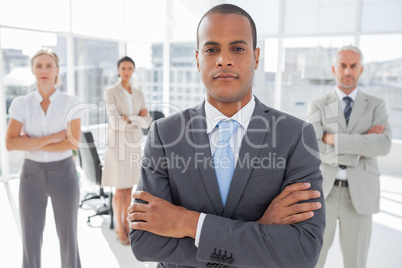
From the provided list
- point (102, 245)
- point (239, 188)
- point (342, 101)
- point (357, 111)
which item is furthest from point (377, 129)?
point (102, 245)

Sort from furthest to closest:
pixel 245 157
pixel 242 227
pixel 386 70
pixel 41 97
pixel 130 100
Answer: pixel 386 70
pixel 130 100
pixel 41 97
pixel 245 157
pixel 242 227

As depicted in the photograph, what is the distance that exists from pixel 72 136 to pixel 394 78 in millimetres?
5967

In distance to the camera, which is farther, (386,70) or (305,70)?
(305,70)

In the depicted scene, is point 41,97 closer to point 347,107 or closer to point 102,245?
point 102,245

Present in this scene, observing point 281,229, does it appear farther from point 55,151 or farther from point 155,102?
point 155,102

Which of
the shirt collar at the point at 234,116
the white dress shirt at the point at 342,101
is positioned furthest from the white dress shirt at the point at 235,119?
the white dress shirt at the point at 342,101

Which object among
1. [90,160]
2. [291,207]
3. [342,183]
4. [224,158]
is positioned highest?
[224,158]

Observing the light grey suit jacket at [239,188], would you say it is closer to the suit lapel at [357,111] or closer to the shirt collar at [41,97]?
the suit lapel at [357,111]

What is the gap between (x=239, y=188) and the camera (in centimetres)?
127

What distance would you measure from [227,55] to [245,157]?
39cm

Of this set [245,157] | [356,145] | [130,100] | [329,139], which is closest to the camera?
[245,157]

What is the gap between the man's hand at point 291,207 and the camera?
1.25 metres

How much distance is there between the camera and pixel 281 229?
4.01 ft

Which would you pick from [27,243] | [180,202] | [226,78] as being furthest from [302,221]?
[27,243]
